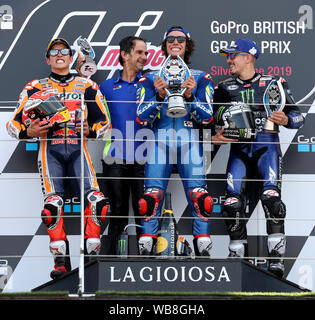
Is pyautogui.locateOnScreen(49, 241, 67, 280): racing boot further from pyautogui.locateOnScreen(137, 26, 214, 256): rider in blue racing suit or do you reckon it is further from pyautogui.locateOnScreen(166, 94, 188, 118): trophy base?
pyautogui.locateOnScreen(166, 94, 188, 118): trophy base

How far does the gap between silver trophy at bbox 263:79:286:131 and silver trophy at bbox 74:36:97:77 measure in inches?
42.7

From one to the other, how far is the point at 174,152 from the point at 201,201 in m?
0.32

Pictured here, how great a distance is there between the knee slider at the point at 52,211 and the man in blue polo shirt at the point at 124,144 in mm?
410

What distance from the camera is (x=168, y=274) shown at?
159 inches

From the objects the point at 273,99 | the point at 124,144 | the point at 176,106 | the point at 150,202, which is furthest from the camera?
the point at 124,144

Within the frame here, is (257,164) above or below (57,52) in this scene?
below

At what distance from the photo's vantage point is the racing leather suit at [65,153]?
4695 mm

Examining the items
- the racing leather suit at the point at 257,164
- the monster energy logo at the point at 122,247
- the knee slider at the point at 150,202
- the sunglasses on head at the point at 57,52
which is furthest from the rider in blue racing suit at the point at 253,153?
the sunglasses on head at the point at 57,52

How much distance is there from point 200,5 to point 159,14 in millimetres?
266

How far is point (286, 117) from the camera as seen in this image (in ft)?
16.0

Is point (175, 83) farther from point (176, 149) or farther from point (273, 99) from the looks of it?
point (273, 99)

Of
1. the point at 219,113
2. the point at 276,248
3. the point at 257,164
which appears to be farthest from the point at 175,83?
the point at 276,248

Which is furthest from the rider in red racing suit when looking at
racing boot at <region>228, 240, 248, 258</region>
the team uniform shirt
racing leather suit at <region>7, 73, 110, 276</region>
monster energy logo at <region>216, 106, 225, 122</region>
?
racing boot at <region>228, 240, 248, 258</region>

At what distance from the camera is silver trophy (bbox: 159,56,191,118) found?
14.4 feet
